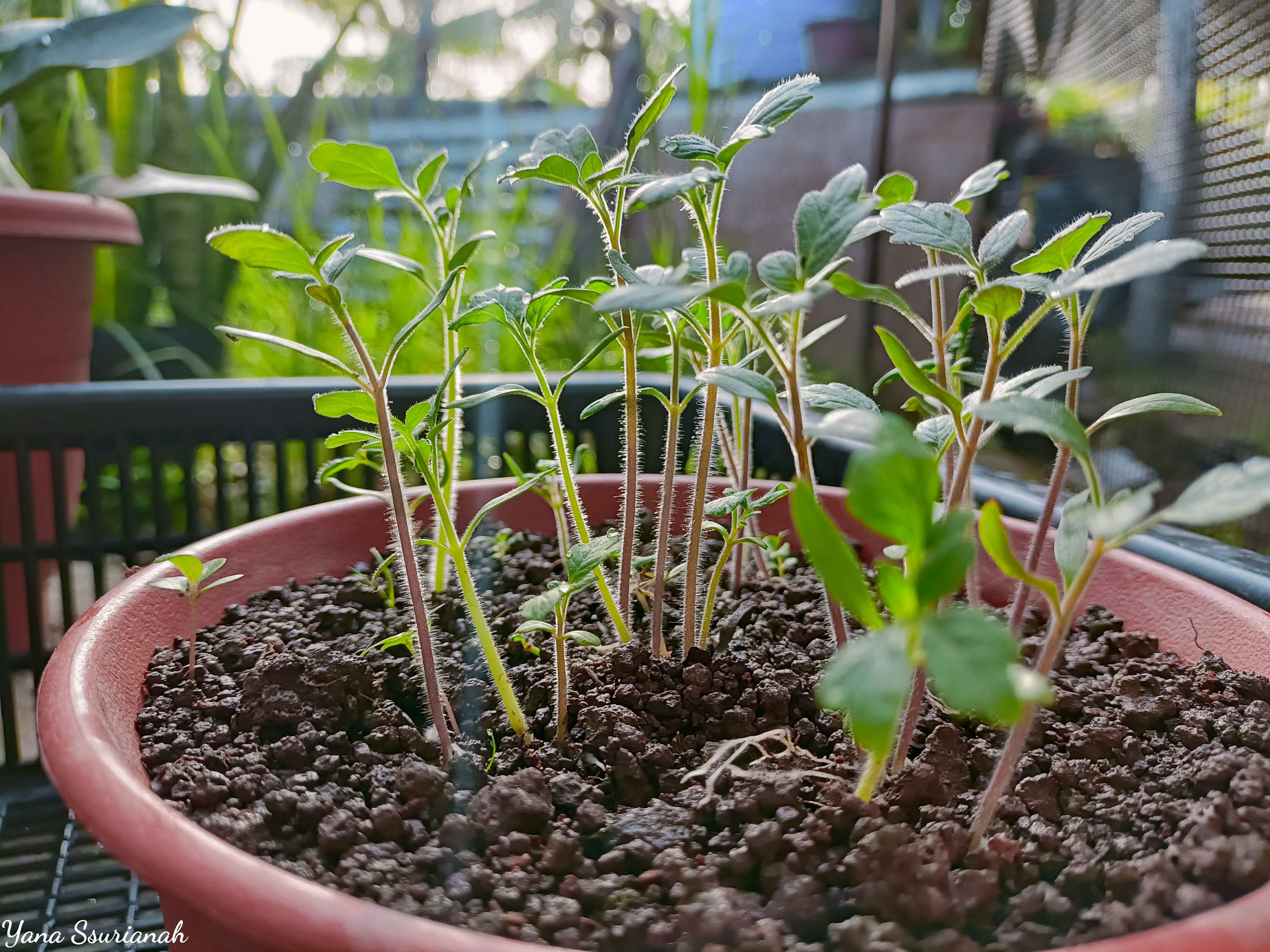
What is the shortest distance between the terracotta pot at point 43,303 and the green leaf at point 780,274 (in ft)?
2.87

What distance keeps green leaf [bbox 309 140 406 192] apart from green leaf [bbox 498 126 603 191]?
7 centimetres

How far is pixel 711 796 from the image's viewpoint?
52 cm

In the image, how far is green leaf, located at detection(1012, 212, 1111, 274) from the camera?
0.49 m

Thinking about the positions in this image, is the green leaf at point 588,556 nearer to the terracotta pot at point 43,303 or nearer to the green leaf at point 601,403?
the green leaf at point 601,403

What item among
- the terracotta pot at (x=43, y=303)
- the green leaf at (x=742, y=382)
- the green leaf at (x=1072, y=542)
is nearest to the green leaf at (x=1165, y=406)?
the green leaf at (x=1072, y=542)

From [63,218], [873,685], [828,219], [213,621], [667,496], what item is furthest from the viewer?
[63,218]

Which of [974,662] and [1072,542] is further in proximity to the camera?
[1072,542]

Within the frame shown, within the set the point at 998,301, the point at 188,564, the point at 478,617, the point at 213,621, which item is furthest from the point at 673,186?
the point at 213,621

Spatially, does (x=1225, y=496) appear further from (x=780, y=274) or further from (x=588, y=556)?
(x=588, y=556)

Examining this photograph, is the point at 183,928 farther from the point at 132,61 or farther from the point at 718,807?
the point at 132,61

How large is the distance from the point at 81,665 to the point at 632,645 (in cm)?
38

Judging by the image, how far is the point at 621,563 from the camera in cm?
68

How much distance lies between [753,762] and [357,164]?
0.45 meters

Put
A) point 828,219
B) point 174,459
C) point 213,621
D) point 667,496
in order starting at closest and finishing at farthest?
point 828,219 → point 667,496 → point 213,621 → point 174,459
